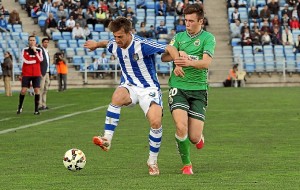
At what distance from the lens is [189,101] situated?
13.6 meters

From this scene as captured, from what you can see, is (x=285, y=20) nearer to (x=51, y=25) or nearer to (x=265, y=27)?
(x=265, y=27)

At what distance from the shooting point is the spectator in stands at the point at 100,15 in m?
54.4

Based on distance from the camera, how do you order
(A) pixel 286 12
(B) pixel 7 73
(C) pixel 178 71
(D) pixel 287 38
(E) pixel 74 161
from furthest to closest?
(A) pixel 286 12 < (D) pixel 287 38 < (B) pixel 7 73 < (E) pixel 74 161 < (C) pixel 178 71

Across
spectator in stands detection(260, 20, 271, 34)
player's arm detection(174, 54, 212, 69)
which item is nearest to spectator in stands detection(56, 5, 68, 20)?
spectator in stands detection(260, 20, 271, 34)

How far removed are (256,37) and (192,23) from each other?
131 ft

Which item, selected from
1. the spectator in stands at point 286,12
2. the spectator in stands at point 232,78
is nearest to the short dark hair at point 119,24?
the spectator in stands at point 232,78

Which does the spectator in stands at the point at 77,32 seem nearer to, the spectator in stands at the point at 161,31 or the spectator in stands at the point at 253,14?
the spectator in stands at the point at 161,31

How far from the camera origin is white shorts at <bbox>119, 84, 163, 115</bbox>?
1333 cm

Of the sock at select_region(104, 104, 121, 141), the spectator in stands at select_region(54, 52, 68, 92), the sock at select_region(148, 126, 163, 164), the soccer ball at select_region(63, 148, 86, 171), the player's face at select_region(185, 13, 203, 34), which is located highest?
the player's face at select_region(185, 13, 203, 34)

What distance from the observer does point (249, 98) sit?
120ft

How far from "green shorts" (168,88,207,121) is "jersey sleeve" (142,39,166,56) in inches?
24.1

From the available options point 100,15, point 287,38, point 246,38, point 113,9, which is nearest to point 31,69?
point 246,38

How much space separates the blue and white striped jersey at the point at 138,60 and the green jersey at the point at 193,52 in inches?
11.9

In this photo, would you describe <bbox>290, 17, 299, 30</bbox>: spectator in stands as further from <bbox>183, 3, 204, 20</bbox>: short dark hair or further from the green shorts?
<bbox>183, 3, 204, 20</bbox>: short dark hair
